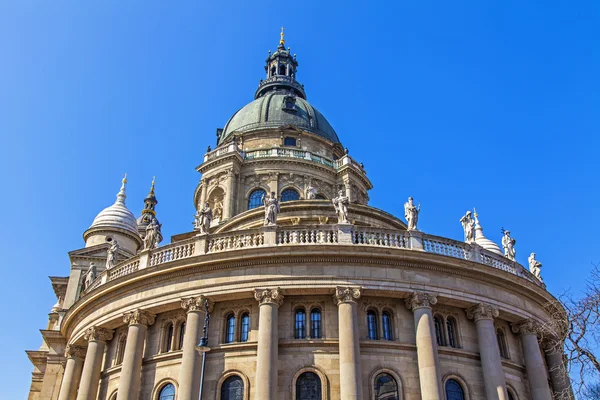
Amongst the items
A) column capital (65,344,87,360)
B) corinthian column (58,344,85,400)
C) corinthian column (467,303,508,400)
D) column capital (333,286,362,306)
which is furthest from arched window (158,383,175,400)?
corinthian column (467,303,508,400)

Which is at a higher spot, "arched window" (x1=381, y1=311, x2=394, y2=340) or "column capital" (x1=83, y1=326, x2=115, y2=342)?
"column capital" (x1=83, y1=326, x2=115, y2=342)

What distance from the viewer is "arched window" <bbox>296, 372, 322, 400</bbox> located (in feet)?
74.7

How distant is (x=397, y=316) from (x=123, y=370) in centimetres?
1254

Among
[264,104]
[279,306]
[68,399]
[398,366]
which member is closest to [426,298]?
[398,366]

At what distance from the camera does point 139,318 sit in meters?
26.1

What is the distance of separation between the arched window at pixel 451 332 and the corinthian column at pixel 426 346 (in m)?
1.97

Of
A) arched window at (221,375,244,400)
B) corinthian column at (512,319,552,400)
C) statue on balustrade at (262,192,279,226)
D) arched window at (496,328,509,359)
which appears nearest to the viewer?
arched window at (221,375,244,400)

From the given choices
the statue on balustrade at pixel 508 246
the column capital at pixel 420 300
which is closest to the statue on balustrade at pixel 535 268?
the statue on balustrade at pixel 508 246

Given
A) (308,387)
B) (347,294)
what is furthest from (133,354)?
(347,294)

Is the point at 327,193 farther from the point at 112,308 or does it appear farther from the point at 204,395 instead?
the point at 204,395

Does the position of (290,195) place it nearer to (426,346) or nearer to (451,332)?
(451,332)

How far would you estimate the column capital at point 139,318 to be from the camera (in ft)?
85.6

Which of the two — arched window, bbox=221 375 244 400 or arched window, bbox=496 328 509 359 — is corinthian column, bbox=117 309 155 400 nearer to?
arched window, bbox=221 375 244 400

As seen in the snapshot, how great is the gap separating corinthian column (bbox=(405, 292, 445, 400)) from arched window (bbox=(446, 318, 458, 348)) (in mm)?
1969
